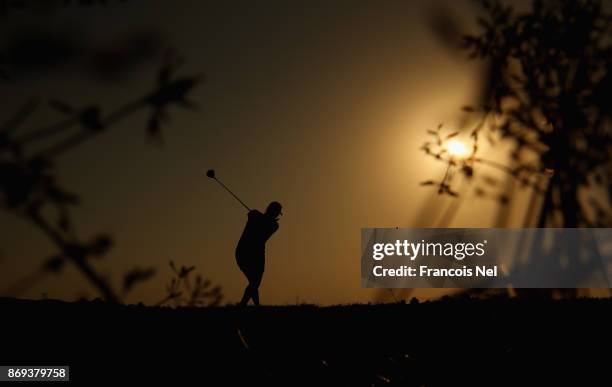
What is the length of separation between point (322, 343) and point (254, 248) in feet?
10.5

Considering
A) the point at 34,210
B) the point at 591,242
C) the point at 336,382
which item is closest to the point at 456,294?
the point at 591,242

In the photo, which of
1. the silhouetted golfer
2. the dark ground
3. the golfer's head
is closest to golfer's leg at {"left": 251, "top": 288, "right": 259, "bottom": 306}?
the silhouetted golfer

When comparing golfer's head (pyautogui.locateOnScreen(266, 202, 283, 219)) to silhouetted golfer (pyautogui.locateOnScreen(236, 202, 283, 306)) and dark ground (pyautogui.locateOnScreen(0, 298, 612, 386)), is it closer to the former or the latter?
silhouetted golfer (pyautogui.locateOnScreen(236, 202, 283, 306))

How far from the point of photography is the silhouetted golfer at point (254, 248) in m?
10.1

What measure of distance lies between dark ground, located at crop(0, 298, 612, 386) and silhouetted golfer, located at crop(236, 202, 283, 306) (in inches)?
27.1

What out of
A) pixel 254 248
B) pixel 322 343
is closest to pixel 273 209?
pixel 254 248

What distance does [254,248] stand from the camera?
33.5 feet

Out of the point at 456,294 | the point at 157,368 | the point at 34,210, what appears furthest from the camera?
the point at 456,294

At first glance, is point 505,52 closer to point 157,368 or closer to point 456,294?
point 456,294

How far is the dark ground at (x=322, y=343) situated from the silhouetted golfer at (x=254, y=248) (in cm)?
69

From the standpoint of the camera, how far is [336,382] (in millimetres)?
5227

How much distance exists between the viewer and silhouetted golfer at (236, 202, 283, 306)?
10.1 meters

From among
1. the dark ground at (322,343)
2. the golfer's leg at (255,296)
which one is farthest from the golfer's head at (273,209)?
the dark ground at (322,343)

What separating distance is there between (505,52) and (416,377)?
7946 millimetres
